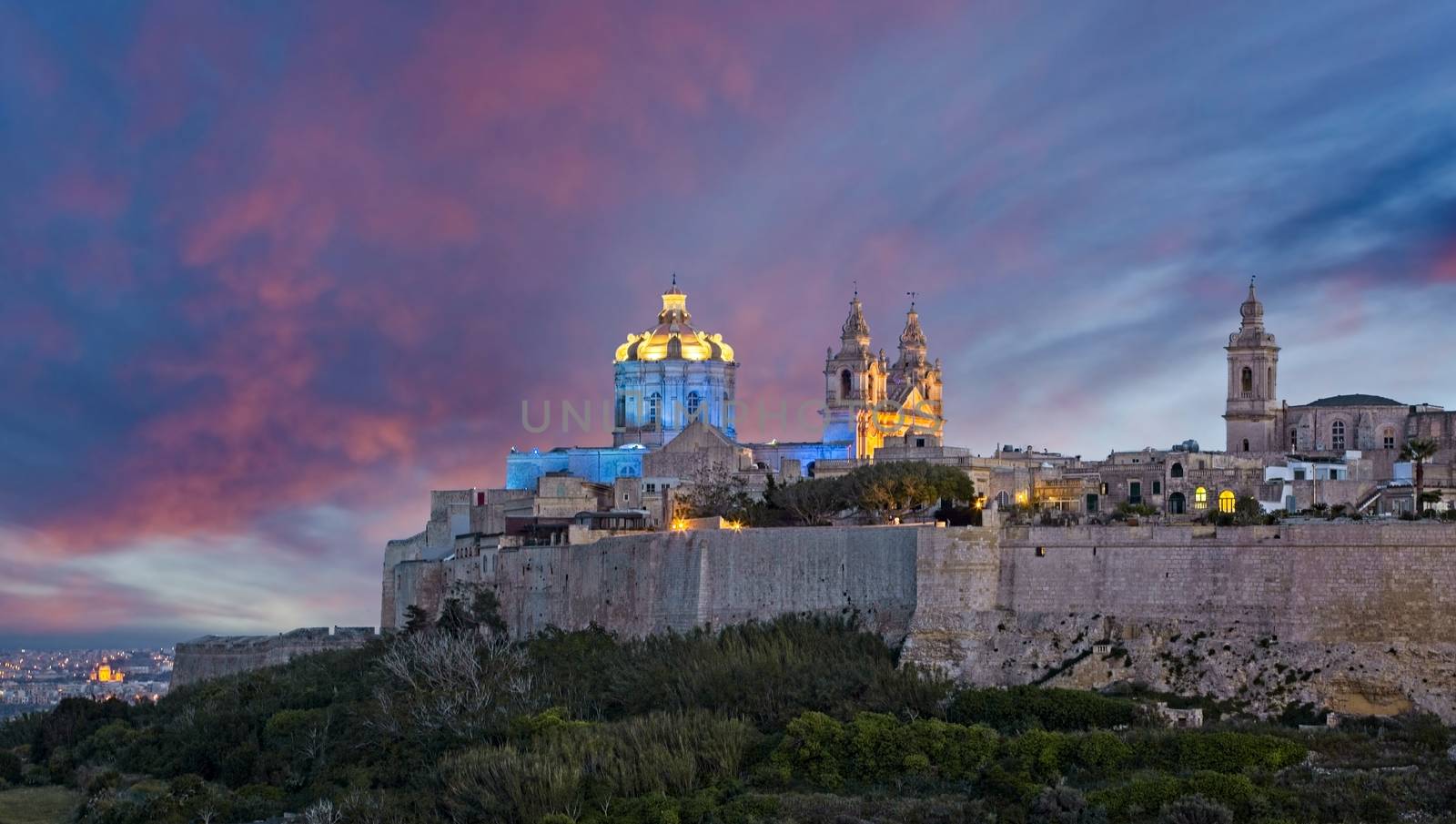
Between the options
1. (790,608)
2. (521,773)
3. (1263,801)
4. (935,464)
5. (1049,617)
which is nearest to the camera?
(1263,801)

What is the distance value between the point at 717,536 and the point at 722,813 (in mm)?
15236

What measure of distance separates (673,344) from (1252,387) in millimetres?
26413

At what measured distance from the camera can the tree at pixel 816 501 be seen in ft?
217

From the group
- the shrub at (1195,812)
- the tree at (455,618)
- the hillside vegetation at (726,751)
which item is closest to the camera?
the shrub at (1195,812)

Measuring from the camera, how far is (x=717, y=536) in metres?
57.5

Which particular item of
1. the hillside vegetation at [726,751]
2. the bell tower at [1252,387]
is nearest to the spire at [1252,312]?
the bell tower at [1252,387]

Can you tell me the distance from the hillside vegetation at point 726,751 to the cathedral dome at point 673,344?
1145 inches

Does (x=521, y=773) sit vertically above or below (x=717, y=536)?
below

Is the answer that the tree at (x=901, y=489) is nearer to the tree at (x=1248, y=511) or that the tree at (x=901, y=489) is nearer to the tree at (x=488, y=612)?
the tree at (x=1248, y=511)

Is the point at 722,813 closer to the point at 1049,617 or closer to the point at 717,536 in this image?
the point at 1049,617

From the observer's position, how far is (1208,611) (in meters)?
49.1

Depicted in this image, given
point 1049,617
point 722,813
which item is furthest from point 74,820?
point 1049,617

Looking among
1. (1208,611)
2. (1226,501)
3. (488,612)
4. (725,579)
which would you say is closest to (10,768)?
(488,612)

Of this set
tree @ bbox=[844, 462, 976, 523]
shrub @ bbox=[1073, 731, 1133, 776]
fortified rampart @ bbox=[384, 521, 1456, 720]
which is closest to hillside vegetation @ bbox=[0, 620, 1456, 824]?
shrub @ bbox=[1073, 731, 1133, 776]
